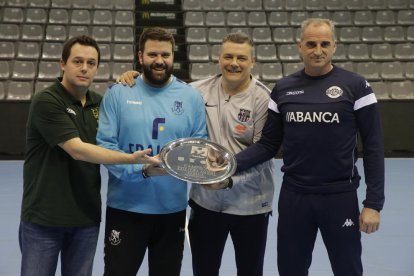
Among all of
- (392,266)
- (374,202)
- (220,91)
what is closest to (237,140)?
(220,91)

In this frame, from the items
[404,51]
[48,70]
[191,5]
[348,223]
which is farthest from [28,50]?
[348,223]

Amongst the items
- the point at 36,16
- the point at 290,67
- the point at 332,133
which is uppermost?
the point at 36,16

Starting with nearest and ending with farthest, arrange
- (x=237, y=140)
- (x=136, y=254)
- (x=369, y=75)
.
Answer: (x=136, y=254) → (x=237, y=140) → (x=369, y=75)

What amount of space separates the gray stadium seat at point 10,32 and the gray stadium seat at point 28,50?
1.28 ft

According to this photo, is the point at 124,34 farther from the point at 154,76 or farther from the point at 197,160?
the point at 197,160

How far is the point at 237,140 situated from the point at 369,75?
29.4 feet

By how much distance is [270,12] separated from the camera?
1317 centimetres

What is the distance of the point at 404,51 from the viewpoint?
1202 cm

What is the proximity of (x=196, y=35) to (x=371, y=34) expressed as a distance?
4228mm

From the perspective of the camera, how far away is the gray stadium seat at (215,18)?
495 inches

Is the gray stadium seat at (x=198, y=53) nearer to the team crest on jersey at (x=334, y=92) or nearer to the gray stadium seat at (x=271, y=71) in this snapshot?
the gray stadium seat at (x=271, y=71)

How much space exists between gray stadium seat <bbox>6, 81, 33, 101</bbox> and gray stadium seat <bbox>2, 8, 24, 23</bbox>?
7.73 ft

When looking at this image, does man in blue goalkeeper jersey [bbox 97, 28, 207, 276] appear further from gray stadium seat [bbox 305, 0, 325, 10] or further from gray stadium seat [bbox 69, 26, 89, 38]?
gray stadium seat [bbox 305, 0, 325, 10]

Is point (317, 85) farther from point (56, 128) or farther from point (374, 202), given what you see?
point (56, 128)
